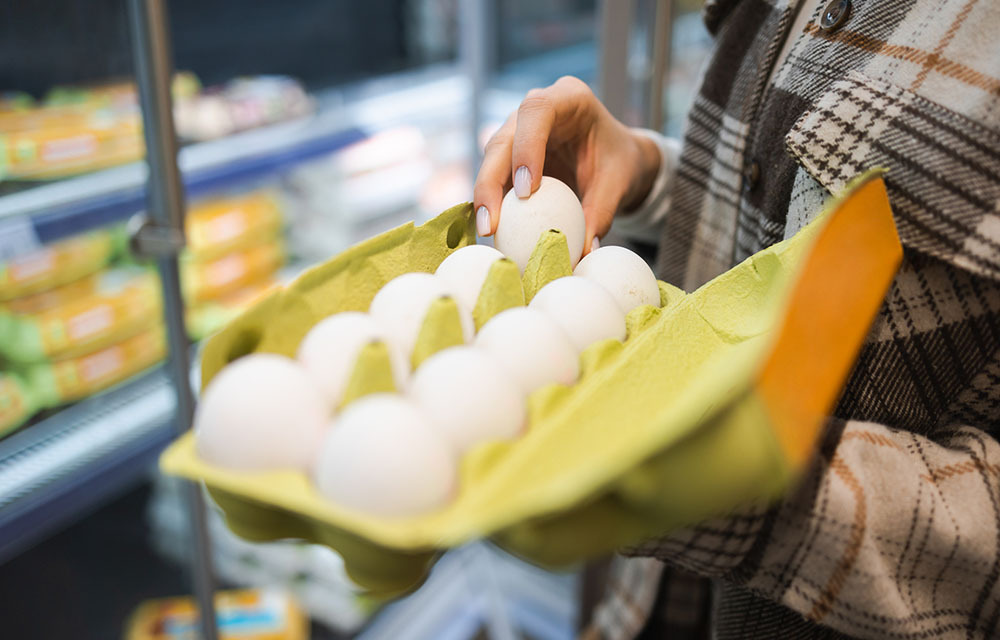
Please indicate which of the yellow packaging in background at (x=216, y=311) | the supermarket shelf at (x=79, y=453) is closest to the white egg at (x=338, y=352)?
the supermarket shelf at (x=79, y=453)

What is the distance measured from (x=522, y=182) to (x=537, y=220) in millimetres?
40

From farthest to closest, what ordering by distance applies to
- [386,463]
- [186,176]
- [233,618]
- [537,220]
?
1. [233,618]
2. [186,176]
3. [537,220]
4. [386,463]

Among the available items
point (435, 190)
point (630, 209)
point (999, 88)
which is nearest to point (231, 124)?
point (435, 190)

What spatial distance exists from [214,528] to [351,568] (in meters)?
1.40

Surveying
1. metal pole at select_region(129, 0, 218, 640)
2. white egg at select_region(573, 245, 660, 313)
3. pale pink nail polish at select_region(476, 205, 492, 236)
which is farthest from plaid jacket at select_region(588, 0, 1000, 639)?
metal pole at select_region(129, 0, 218, 640)

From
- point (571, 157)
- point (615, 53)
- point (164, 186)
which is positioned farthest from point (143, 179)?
point (615, 53)

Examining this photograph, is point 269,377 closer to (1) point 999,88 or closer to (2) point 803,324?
(2) point 803,324

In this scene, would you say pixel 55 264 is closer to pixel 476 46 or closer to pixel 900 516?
pixel 476 46

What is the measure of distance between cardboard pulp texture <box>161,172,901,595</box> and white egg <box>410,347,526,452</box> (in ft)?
0.04

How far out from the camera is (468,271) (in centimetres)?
52

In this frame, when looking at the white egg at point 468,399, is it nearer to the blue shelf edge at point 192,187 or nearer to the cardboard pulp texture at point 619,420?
the cardboard pulp texture at point 619,420

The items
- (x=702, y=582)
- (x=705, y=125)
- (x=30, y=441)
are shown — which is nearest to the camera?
(x=705, y=125)

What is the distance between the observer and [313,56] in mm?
1711

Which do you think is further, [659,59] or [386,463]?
[659,59]
